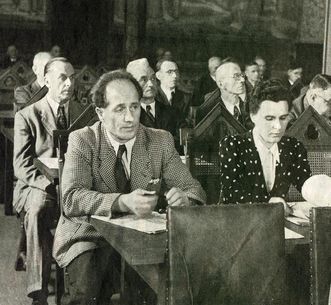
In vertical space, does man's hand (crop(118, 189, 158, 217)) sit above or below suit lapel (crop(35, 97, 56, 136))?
below

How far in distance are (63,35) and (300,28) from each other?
119 inches

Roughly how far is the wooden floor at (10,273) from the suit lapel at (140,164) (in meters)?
0.89

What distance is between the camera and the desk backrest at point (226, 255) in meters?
1.28

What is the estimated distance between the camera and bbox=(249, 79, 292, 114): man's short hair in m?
2.01

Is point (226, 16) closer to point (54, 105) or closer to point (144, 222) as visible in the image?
point (54, 105)

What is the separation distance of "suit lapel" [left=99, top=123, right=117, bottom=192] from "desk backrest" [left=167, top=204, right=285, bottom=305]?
0.62 metres

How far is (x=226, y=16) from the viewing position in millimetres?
7996

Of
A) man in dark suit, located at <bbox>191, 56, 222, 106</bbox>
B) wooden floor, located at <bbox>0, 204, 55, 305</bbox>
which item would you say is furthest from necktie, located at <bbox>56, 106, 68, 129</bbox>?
man in dark suit, located at <bbox>191, 56, 222, 106</bbox>

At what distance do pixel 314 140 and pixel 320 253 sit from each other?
3.35 feet

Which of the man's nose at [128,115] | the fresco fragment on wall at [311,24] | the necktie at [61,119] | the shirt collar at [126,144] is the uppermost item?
the fresco fragment on wall at [311,24]

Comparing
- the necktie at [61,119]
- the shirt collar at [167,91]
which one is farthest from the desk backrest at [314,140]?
the shirt collar at [167,91]

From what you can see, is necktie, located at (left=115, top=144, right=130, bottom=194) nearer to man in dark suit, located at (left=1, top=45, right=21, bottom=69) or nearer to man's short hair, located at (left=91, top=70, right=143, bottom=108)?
man's short hair, located at (left=91, top=70, right=143, bottom=108)

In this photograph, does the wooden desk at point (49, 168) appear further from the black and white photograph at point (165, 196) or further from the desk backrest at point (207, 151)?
the desk backrest at point (207, 151)

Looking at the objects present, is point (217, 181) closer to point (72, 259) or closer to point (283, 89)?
point (283, 89)
